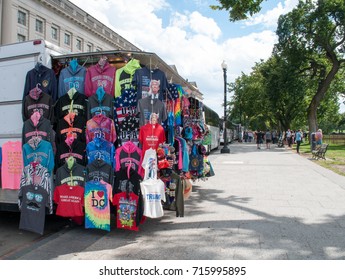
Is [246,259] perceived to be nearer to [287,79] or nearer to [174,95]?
[174,95]

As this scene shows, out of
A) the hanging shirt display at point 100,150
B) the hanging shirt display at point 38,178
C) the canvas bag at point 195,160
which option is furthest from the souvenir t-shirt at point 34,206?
the canvas bag at point 195,160

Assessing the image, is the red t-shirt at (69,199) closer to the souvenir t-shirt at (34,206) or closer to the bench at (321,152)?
the souvenir t-shirt at (34,206)

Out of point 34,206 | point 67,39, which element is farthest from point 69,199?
point 67,39

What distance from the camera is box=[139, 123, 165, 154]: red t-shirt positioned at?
5254 mm

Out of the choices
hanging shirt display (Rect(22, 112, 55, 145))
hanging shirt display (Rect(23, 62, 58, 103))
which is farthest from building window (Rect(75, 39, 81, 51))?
hanging shirt display (Rect(22, 112, 55, 145))

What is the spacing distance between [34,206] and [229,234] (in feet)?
10.4

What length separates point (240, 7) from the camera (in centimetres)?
1139

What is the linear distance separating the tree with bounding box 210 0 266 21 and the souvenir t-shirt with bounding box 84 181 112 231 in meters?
8.68

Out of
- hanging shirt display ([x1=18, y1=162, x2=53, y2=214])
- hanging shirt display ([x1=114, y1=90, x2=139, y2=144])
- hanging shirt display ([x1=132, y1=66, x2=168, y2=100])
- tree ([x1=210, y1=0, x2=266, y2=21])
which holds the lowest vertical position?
hanging shirt display ([x1=18, y1=162, x2=53, y2=214])

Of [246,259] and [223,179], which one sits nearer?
[246,259]

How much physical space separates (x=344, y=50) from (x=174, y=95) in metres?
27.4

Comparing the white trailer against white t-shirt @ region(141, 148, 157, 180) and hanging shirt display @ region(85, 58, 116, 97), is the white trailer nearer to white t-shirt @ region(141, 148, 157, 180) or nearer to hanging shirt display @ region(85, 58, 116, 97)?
hanging shirt display @ region(85, 58, 116, 97)
